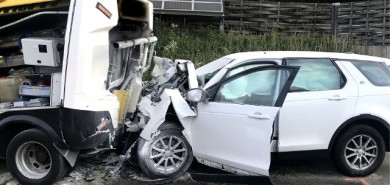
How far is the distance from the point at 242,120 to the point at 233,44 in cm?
659

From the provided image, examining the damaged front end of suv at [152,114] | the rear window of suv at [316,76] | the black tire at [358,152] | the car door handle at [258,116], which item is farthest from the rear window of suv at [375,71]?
the damaged front end of suv at [152,114]

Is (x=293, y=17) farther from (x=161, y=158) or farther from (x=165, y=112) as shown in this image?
(x=161, y=158)

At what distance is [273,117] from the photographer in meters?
4.70

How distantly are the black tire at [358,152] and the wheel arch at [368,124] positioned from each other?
0.20 feet

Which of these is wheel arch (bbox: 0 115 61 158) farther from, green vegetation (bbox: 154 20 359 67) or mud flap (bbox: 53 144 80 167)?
green vegetation (bbox: 154 20 359 67)

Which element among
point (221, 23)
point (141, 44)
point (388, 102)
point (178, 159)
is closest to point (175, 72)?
point (141, 44)

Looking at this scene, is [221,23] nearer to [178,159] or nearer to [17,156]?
[178,159]

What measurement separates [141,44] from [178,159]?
181 centimetres

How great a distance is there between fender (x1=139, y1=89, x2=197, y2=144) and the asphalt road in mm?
660

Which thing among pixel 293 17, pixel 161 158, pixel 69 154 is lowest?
pixel 161 158

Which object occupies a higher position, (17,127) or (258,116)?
(258,116)

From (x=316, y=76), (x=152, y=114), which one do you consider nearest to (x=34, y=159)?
(x=152, y=114)

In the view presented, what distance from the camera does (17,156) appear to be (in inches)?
194

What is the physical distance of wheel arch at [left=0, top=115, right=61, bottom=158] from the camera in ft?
15.3
